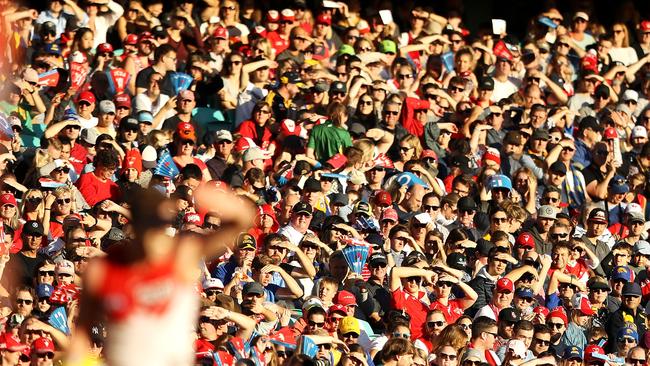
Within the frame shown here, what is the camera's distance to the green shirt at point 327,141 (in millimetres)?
17672

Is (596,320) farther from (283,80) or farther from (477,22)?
(477,22)

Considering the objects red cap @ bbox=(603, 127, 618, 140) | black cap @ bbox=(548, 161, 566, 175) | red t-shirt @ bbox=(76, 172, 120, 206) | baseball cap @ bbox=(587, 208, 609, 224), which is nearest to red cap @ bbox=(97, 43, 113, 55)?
red t-shirt @ bbox=(76, 172, 120, 206)

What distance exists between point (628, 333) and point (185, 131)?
4750 mm

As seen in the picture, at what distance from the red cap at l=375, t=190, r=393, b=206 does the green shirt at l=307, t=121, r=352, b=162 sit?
936 mm

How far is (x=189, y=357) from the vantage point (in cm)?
888

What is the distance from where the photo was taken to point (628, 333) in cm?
1620

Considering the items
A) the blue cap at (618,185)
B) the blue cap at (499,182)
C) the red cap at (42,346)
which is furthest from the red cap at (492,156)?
the red cap at (42,346)

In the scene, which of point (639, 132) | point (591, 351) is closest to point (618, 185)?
point (639, 132)

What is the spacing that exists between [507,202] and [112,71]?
435 cm

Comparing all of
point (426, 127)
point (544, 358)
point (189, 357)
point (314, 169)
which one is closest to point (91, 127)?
point (314, 169)

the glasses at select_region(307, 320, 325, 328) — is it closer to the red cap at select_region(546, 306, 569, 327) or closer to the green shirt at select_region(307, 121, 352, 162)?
the red cap at select_region(546, 306, 569, 327)

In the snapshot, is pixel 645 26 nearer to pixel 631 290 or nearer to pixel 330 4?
pixel 330 4

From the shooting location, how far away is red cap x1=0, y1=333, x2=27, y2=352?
12625 millimetres

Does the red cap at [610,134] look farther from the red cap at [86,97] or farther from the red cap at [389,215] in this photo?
the red cap at [86,97]
